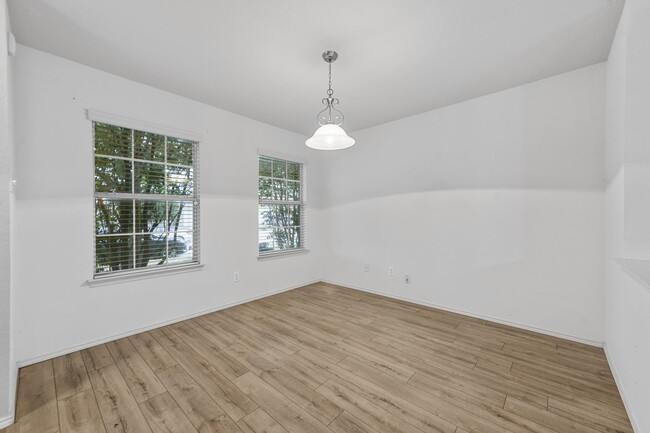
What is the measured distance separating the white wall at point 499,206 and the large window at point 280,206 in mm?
1097

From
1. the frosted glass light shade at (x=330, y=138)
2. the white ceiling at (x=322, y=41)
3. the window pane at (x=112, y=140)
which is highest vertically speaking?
the white ceiling at (x=322, y=41)

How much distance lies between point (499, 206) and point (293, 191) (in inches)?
117

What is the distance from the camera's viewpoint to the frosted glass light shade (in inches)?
81.9

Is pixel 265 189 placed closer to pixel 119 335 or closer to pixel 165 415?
pixel 119 335

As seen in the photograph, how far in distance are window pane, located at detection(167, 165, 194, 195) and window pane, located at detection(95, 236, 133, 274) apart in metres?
0.68

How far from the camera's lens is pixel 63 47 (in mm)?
2172

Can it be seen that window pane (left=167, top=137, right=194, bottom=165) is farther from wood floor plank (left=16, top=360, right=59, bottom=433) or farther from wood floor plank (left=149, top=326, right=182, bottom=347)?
wood floor plank (left=16, top=360, right=59, bottom=433)

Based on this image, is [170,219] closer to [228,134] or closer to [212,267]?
[212,267]

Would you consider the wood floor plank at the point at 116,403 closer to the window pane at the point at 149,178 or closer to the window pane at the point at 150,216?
the window pane at the point at 150,216

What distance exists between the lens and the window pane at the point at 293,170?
4.43m

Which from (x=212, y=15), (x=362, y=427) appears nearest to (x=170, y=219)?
(x=212, y=15)

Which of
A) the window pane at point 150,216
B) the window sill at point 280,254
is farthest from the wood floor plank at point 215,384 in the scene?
the window sill at point 280,254

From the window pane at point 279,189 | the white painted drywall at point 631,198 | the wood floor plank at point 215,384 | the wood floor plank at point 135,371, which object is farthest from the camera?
the window pane at point 279,189

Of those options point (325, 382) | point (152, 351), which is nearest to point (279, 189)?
point (152, 351)
